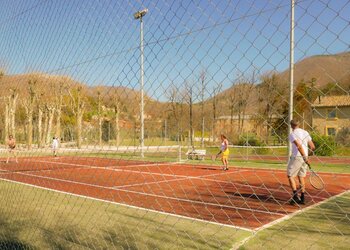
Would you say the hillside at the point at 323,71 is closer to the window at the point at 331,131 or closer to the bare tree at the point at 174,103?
the window at the point at 331,131

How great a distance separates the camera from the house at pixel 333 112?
1.79 meters

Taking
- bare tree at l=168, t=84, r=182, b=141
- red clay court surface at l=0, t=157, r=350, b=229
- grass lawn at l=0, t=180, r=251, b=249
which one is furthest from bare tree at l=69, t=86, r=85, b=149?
red clay court surface at l=0, t=157, r=350, b=229

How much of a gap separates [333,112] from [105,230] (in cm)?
432

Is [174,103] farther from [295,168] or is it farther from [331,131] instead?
[295,168]

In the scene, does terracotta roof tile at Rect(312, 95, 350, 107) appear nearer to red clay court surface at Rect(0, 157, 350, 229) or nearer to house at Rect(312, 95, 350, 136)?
house at Rect(312, 95, 350, 136)

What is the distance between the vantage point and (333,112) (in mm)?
1853

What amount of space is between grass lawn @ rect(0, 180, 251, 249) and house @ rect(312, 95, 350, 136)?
122 inches

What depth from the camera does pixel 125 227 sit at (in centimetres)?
565

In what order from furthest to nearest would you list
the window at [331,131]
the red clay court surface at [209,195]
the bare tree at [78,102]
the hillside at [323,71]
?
the red clay court surface at [209,195] < the bare tree at [78,102] < the window at [331,131] < the hillside at [323,71]

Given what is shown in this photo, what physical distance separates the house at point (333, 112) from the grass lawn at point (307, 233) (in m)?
3.04

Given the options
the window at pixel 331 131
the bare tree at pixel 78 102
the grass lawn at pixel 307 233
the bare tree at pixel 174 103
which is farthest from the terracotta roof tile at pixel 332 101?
the grass lawn at pixel 307 233

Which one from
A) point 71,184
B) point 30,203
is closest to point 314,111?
point 30,203

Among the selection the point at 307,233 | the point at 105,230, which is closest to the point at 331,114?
the point at 307,233

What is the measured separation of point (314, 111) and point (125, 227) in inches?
166
